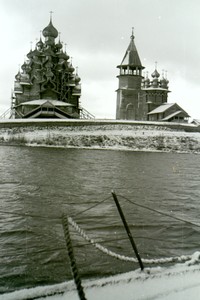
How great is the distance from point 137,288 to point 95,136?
4873 cm

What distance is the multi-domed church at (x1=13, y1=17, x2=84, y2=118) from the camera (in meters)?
64.6

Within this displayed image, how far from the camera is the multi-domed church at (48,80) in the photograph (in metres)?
64.6

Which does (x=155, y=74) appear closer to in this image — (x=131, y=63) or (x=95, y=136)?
(x=131, y=63)

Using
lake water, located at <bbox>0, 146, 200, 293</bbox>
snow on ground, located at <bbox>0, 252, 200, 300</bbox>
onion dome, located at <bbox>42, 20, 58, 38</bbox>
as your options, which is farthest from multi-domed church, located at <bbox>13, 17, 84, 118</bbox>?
snow on ground, located at <bbox>0, 252, 200, 300</bbox>

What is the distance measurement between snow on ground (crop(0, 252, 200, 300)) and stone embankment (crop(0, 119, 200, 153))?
46.8 metres

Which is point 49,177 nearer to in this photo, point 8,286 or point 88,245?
point 88,245

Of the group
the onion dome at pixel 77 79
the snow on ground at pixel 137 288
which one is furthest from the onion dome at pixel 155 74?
the snow on ground at pixel 137 288

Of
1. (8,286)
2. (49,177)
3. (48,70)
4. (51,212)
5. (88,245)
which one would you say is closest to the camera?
(8,286)

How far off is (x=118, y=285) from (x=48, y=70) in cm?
6257

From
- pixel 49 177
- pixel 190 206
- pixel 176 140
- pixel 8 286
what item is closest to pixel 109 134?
pixel 176 140

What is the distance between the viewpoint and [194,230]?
1064 cm

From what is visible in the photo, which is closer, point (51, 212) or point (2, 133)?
point (51, 212)

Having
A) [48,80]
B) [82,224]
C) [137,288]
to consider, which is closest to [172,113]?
[48,80]

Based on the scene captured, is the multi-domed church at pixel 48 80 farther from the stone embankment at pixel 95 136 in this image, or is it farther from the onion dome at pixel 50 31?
the stone embankment at pixel 95 136
